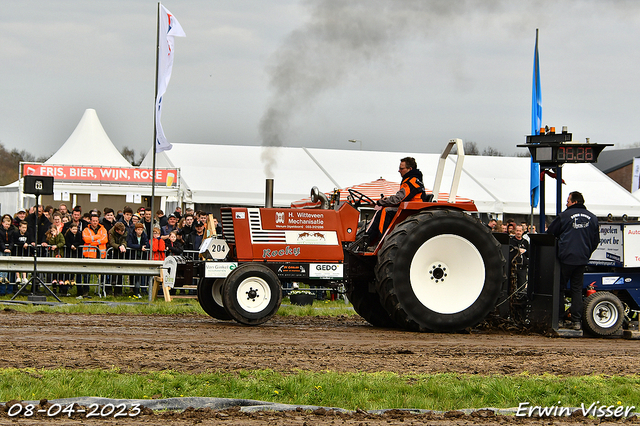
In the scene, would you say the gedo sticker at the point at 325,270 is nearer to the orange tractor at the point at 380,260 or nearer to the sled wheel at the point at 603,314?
the orange tractor at the point at 380,260

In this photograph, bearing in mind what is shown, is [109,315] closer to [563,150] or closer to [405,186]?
[405,186]

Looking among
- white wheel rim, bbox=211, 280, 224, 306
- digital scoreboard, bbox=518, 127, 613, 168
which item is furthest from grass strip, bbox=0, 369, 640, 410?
digital scoreboard, bbox=518, 127, 613, 168

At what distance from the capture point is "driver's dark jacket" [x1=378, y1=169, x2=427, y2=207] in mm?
9656

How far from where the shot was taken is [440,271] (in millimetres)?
9531

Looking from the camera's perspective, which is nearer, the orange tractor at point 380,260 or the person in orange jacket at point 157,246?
the orange tractor at point 380,260

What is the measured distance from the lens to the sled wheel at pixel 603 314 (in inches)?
383

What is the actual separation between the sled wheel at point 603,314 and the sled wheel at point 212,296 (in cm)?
470

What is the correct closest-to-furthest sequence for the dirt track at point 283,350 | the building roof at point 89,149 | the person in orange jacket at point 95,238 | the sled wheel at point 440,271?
1. the dirt track at point 283,350
2. the sled wheel at point 440,271
3. the person in orange jacket at point 95,238
4. the building roof at point 89,149

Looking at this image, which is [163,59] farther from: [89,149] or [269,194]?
[89,149]

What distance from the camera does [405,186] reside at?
970 centimetres

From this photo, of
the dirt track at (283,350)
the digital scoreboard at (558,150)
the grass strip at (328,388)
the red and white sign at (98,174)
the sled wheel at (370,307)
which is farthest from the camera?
the red and white sign at (98,174)

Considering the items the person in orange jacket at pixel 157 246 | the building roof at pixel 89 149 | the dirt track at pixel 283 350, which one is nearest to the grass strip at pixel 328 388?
the dirt track at pixel 283 350

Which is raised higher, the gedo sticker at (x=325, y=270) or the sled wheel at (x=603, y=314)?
the gedo sticker at (x=325, y=270)

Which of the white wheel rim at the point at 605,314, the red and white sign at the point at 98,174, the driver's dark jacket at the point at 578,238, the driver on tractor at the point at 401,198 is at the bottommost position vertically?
the white wheel rim at the point at 605,314
